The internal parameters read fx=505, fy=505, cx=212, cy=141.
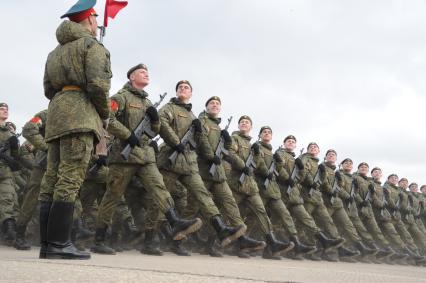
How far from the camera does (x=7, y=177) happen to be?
6785mm

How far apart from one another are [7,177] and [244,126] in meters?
3.73

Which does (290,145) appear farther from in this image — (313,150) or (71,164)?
(71,164)

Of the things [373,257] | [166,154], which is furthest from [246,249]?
[373,257]

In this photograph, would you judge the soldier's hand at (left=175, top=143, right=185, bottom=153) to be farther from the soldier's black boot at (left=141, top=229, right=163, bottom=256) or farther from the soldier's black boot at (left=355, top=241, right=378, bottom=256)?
the soldier's black boot at (left=355, top=241, right=378, bottom=256)

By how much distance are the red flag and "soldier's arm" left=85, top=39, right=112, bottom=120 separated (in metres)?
3.64

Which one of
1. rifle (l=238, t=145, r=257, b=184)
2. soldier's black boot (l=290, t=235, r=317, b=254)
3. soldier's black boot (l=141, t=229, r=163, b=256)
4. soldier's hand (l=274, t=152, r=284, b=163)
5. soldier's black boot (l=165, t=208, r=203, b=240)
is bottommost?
soldier's black boot (l=290, t=235, r=317, b=254)

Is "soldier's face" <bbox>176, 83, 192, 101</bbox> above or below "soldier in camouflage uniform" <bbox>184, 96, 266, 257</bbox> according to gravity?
above

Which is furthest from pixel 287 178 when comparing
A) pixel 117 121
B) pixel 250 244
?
pixel 117 121

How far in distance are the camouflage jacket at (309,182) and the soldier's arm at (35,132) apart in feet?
17.7

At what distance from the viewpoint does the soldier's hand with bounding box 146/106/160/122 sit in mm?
5703

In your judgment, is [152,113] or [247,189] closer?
[152,113]

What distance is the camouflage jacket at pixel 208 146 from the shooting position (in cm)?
694

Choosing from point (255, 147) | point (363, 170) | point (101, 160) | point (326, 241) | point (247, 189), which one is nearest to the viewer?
point (101, 160)

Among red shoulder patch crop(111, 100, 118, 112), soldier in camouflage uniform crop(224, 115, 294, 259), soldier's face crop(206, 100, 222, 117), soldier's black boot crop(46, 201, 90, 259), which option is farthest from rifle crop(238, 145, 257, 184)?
soldier's black boot crop(46, 201, 90, 259)
